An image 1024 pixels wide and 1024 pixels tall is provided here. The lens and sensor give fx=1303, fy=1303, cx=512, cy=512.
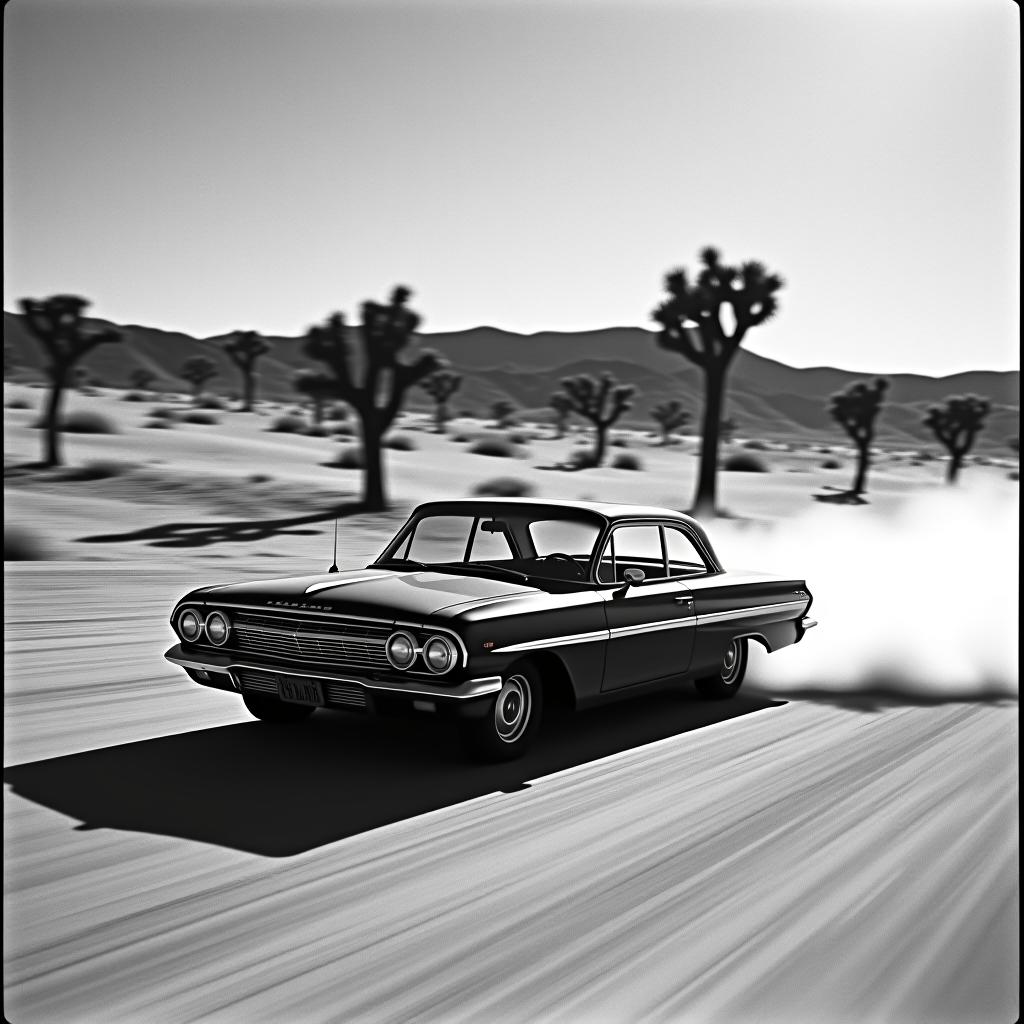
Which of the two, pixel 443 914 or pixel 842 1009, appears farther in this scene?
pixel 443 914

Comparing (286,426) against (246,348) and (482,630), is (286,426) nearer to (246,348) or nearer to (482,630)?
(246,348)

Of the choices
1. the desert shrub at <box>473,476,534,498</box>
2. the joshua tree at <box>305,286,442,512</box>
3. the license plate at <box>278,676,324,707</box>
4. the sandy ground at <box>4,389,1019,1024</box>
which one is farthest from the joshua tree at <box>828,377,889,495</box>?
the license plate at <box>278,676,324,707</box>

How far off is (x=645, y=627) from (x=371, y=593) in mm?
1699

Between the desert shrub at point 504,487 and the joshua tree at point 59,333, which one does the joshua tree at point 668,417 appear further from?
the joshua tree at point 59,333

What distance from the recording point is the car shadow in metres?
5.41

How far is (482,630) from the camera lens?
246 inches

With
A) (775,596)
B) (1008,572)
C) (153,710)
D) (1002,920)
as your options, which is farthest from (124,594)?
(1002,920)

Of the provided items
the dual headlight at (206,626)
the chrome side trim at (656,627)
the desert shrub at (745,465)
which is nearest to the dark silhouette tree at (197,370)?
the desert shrub at (745,465)

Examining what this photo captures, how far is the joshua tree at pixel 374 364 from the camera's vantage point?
29.9 metres

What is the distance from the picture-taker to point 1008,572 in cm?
1475

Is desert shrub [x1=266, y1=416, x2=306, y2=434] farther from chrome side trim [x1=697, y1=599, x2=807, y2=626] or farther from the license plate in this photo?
the license plate

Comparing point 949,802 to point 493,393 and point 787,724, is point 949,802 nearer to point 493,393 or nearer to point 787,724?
point 787,724

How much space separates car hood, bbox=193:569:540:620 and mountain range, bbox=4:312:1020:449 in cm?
11287

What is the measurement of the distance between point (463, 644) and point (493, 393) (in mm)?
145989
